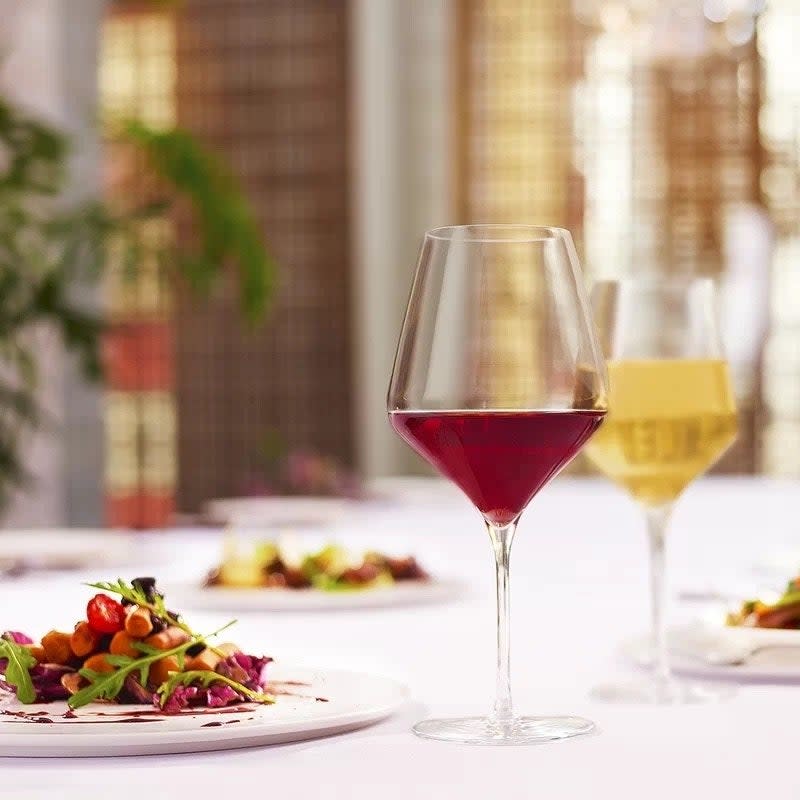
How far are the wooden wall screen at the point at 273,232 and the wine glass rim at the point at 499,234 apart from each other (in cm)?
685

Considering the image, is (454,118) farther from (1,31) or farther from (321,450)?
(1,31)

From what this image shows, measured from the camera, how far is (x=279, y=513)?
275 cm

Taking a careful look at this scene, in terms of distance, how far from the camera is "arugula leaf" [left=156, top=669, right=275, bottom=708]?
835 millimetres

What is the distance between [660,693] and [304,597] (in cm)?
57

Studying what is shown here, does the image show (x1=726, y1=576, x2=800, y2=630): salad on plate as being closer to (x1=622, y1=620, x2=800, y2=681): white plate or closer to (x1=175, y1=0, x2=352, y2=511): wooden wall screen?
(x1=622, y1=620, x2=800, y2=681): white plate

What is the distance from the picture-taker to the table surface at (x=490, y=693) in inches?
28.8

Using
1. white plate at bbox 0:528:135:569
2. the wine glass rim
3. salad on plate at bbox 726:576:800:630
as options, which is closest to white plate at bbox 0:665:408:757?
the wine glass rim

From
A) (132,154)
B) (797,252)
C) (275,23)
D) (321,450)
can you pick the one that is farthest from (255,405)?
(797,252)

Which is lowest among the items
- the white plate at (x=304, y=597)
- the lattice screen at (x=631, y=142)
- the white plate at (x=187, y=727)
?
the white plate at (x=304, y=597)

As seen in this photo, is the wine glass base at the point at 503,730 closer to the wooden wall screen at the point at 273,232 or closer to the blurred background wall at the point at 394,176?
the blurred background wall at the point at 394,176

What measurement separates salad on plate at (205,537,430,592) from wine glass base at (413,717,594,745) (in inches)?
27.5

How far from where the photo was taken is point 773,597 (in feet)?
4.57

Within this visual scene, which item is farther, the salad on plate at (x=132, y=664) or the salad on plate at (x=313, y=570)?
the salad on plate at (x=313, y=570)

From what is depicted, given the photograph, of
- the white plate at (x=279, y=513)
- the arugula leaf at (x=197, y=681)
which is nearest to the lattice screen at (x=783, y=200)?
the white plate at (x=279, y=513)
